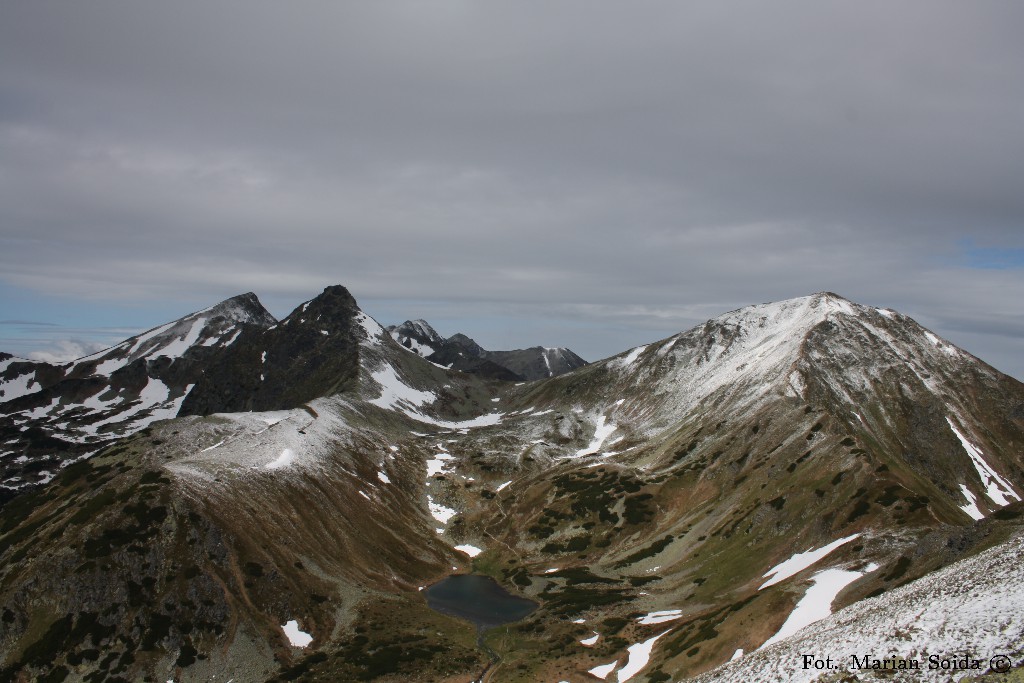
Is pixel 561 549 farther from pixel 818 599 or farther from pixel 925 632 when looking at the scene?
pixel 925 632

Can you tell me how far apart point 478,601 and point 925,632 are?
80709mm

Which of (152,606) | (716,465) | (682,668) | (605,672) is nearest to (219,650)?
(152,606)

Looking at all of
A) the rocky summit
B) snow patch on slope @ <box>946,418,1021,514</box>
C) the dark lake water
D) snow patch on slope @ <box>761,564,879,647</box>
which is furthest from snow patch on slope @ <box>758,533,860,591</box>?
snow patch on slope @ <box>946,418,1021,514</box>

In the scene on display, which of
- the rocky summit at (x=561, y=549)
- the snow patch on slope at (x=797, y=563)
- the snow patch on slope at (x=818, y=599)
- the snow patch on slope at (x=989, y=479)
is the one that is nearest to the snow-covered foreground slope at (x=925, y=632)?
the rocky summit at (x=561, y=549)

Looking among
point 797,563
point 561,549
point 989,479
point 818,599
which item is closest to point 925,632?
point 818,599

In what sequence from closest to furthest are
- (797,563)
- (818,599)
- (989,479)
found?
(818,599), (797,563), (989,479)

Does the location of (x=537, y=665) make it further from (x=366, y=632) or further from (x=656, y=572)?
(x=656, y=572)

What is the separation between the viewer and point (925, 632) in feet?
137

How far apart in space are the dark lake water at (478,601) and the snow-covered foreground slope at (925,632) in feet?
175

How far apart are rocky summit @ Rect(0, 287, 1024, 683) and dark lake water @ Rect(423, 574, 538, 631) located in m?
2.38

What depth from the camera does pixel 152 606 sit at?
8319cm

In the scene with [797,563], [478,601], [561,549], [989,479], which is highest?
[797,563]

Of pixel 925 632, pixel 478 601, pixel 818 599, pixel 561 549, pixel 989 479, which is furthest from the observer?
pixel 989 479

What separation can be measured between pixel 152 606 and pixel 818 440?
122 meters
